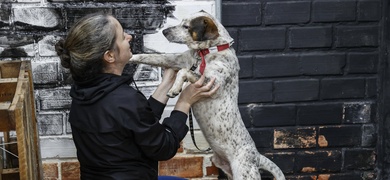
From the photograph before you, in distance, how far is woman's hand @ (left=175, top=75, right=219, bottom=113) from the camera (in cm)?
270

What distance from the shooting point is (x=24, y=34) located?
3.68 meters

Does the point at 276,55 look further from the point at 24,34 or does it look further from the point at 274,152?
the point at 24,34

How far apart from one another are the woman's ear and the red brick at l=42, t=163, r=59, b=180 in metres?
1.59

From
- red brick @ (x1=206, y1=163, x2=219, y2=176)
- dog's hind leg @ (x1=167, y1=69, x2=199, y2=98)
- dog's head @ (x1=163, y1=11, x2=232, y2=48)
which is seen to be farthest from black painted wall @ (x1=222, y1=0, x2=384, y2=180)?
dog's hind leg @ (x1=167, y1=69, x2=199, y2=98)

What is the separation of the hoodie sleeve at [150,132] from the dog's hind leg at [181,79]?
16cm

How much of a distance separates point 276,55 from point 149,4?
2.97 feet

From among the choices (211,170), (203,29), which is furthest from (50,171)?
(203,29)

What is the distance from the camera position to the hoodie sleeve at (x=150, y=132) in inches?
95.9

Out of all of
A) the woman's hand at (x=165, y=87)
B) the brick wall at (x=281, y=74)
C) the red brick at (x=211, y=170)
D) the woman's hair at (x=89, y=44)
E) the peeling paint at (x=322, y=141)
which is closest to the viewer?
the woman's hair at (x=89, y=44)

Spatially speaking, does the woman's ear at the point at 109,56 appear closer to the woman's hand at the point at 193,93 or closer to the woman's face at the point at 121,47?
the woman's face at the point at 121,47

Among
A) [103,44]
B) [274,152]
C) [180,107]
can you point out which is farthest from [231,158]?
[274,152]

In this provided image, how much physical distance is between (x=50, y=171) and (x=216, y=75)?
5.31 ft

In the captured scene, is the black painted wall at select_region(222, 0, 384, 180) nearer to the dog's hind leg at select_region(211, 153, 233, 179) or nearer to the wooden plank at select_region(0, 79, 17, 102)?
the dog's hind leg at select_region(211, 153, 233, 179)

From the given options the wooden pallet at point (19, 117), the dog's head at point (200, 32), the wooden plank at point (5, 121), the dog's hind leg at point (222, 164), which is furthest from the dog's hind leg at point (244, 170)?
the wooden plank at point (5, 121)
